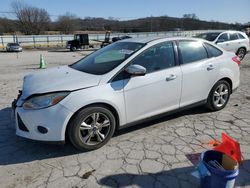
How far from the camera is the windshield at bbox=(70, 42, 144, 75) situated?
365cm

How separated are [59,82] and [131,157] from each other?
1.44 metres

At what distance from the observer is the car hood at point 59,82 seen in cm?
322

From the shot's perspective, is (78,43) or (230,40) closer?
(230,40)

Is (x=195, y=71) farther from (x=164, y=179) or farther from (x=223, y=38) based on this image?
(x=223, y=38)

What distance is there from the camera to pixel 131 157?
3246mm

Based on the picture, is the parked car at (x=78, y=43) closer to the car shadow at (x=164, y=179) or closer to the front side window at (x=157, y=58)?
the front side window at (x=157, y=58)

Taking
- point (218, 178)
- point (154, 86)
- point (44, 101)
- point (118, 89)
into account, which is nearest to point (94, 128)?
point (118, 89)

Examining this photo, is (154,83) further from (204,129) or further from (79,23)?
A: (79,23)

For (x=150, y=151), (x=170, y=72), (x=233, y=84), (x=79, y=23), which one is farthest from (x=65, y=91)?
(x=79, y=23)

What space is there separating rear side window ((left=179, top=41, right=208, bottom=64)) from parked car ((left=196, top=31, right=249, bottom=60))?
328 inches

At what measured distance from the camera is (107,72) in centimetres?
345

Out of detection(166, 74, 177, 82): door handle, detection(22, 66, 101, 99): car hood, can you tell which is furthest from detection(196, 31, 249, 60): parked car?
detection(22, 66, 101, 99): car hood

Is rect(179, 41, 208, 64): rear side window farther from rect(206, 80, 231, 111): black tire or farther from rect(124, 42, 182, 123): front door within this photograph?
rect(206, 80, 231, 111): black tire

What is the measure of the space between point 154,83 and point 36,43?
149ft
